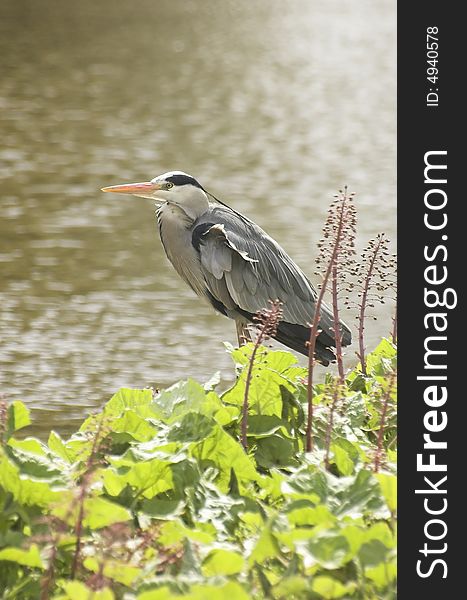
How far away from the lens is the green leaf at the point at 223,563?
211 cm

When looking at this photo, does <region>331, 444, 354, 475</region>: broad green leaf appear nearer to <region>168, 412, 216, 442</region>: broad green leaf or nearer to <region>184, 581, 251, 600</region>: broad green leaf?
<region>168, 412, 216, 442</region>: broad green leaf

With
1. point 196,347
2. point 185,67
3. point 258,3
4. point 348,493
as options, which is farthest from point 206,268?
point 258,3

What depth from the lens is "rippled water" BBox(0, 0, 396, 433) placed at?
5.78 m

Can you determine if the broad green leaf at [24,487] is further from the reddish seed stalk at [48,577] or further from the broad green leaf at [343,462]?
the broad green leaf at [343,462]

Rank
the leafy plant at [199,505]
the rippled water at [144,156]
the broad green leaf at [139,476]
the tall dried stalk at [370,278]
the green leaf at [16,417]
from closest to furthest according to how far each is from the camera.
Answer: the leafy plant at [199,505] < the broad green leaf at [139,476] < the green leaf at [16,417] < the tall dried stalk at [370,278] < the rippled water at [144,156]

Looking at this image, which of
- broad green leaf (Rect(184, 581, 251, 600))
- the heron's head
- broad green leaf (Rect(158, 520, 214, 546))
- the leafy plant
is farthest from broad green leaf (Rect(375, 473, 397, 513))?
the heron's head

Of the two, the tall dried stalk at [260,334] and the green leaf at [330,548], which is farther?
the tall dried stalk at [260,334]

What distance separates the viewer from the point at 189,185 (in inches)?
204

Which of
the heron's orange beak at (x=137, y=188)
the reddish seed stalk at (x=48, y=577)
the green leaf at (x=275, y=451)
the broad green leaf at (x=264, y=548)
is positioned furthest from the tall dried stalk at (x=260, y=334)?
the heron's orange beak at (x=137, y=188)

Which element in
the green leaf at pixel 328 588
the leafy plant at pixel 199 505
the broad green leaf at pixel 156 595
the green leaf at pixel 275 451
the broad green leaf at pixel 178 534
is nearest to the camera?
the broad green leaf at pixel 156 595

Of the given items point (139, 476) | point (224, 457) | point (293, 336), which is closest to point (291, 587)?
point (139, 476)

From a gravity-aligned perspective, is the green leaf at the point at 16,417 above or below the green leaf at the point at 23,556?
above

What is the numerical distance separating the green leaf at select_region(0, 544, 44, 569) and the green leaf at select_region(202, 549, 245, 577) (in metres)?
0.28

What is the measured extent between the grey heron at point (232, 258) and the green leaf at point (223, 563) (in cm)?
299
